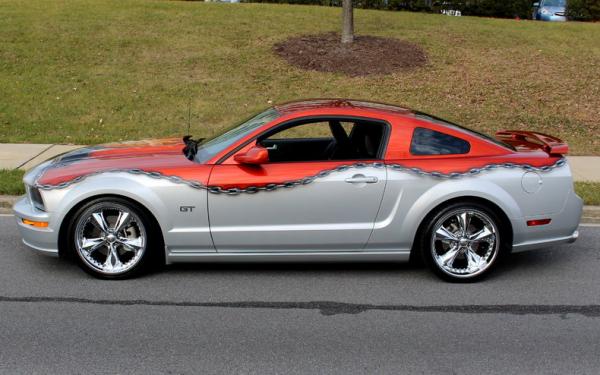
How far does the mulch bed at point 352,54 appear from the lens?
14.5 m

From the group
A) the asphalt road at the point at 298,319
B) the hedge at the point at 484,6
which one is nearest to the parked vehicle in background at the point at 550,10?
the hedge at the point at 484,6

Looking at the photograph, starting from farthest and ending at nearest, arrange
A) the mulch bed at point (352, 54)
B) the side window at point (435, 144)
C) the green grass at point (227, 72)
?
the mulch bed at point (352, 54), the green grass at point (227, 72), the side window at point (435, 144)

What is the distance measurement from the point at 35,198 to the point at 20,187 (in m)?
2.53

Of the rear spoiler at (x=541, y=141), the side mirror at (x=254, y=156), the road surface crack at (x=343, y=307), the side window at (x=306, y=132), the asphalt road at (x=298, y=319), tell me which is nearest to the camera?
the asphalt road at (x=298, y=319)

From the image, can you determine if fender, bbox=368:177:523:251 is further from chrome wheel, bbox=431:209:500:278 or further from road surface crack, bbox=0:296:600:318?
road surface crack, bbox=0:296:600:318

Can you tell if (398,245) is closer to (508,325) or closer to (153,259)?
(508,325)

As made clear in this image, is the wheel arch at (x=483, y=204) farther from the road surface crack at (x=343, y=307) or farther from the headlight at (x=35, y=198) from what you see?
the headlight at (x=35, y=198)

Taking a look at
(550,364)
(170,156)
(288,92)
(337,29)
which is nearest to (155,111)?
(288,92)

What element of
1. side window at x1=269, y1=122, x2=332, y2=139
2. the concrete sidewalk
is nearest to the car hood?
the concrete sidewalk

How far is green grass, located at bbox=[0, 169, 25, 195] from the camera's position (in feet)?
26.4

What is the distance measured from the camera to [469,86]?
13.9 meters

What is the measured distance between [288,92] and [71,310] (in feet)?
29.3

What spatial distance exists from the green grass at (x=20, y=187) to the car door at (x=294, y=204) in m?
3.57

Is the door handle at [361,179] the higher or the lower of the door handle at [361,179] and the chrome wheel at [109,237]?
the higher
